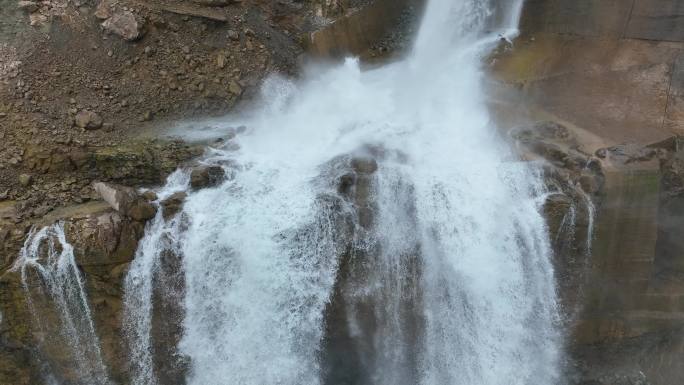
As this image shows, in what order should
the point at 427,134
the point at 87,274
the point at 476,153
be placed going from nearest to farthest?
the point at 87,274, the point at 476,153, the point at 427,134

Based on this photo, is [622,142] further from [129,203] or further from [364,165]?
[129,203]

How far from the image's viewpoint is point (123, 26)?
10.2m

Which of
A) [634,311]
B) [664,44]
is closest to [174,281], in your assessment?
[634,311]

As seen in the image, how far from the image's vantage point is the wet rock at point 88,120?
9047mm

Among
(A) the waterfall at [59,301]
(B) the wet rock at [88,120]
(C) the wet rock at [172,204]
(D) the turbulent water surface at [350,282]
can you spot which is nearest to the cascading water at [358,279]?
(D) the turbulent water surface at [350,282]

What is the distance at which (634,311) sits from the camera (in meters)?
8.07

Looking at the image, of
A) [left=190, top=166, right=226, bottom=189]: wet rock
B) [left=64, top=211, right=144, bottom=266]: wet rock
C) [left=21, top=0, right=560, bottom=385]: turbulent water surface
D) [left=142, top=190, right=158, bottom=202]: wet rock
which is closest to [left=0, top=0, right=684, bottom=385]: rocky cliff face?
[left=64, top=211, right=144, bottom=266]: wet rock

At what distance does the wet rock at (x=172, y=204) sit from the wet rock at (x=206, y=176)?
35 centimetres

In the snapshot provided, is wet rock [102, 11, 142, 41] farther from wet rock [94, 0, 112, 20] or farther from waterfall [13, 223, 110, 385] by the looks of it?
waterfall [13, 223, 110, 385]

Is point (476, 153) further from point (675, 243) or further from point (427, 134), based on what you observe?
point (675, 243)

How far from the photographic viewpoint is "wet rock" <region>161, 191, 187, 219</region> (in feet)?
25.8

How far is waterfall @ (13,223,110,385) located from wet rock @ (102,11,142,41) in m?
4.66

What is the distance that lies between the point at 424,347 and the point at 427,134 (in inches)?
162

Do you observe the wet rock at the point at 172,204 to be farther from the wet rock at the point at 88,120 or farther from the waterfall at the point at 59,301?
the wet rock at the point at 88,120
